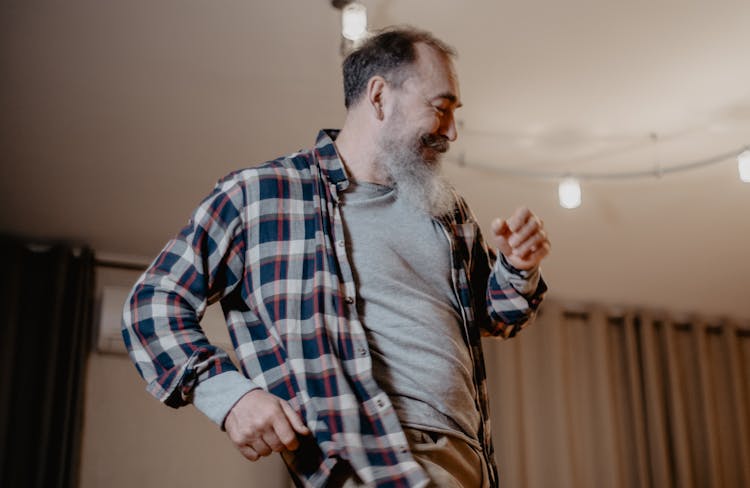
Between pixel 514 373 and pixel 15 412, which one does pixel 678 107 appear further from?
pixel 15 412

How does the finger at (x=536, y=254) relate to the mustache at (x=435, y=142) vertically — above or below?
below

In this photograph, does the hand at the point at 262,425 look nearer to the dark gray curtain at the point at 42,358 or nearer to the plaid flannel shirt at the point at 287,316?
the plaid flannel shirt at the point at 287,316

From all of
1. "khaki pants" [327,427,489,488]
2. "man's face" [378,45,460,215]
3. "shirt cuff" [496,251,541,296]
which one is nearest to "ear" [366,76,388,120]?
"man's face" [378,45,460,215]

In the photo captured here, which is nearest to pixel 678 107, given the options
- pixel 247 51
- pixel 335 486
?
pixel 247 51

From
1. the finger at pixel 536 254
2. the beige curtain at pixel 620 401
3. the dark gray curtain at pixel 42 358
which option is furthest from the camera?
the beige curtain at pixel 620 401

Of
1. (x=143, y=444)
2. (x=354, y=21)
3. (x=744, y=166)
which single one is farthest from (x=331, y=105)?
(x=143, y=444)

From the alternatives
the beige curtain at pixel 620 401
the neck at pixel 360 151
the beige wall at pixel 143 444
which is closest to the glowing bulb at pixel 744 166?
the beige curtain at pixel 620 401

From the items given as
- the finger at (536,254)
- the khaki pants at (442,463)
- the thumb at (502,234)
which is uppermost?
the thumb at (502,234)

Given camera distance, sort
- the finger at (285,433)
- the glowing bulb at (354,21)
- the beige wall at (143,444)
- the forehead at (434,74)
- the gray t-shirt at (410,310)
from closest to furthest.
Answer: the finger at (285,433) → the gray t-shirt at (410,310) → the forehead at (434,74) → the glowing bulb at (354,21) → the beige wall at (143,444)

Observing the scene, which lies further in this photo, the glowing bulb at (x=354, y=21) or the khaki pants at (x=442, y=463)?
the glowing bulb at (x=354, y=21)

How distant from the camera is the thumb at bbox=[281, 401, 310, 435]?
107 centimetres

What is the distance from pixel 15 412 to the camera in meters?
4.29

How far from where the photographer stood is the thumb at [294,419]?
1074mm

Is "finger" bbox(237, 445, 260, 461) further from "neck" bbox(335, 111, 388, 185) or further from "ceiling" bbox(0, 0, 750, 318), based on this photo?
"ceiling" bbox(0, 0, 750, 318)
